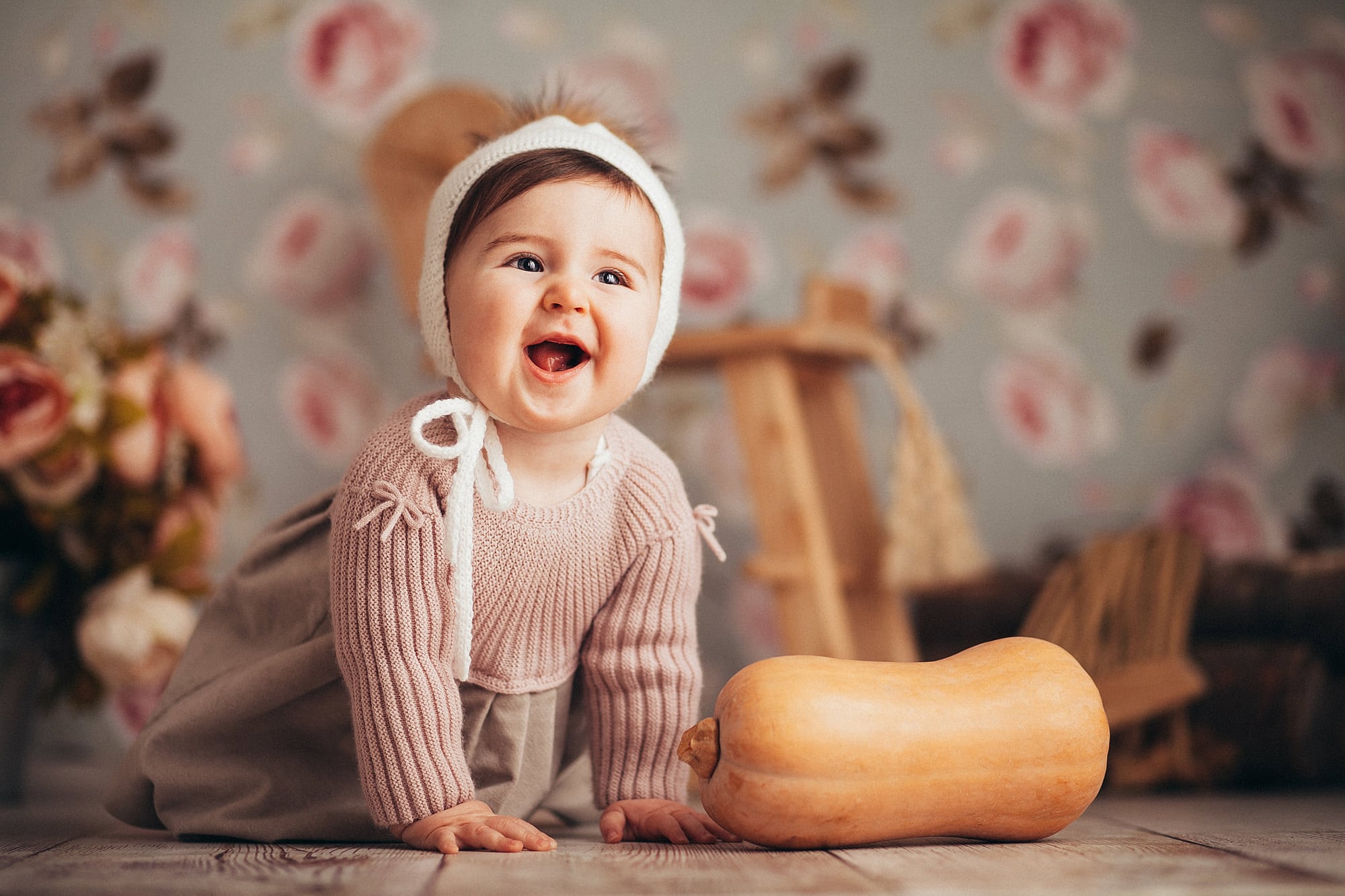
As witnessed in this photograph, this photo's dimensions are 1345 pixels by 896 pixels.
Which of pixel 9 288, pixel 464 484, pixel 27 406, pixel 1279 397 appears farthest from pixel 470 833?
pixel 1279 397

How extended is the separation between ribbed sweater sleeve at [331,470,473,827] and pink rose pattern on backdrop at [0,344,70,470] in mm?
454

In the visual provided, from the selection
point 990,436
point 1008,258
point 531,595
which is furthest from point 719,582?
point 531,595

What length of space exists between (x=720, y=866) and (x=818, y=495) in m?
0.91

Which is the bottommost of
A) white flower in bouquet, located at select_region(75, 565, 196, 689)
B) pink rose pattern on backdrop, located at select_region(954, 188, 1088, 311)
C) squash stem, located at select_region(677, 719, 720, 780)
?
squash stem, located at select_region(677, 719, 720, 780)

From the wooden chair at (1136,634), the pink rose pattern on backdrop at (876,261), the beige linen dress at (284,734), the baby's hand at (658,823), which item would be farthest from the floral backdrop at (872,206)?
the baby's hand at (658,823)

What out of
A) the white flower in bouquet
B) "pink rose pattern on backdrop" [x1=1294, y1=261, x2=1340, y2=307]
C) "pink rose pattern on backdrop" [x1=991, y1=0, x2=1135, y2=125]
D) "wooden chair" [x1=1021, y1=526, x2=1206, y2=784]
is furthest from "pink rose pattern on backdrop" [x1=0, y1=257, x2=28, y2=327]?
"pink rose pattern on backdrop" [x1=1294, y1=261, x2=1340, y2=307]

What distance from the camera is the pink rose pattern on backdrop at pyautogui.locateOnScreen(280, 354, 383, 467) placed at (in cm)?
183

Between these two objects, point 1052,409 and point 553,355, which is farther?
point 1052,409

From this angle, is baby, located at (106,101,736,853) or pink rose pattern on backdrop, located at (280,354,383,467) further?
pink rose pattern on backdrop, located at (280,354,383,467)

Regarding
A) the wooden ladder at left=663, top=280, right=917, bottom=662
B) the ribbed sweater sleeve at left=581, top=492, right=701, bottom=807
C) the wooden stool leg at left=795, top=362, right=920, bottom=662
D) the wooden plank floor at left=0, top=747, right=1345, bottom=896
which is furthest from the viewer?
the wooden stool leg at left=795, top=362, right=920, bottom=662

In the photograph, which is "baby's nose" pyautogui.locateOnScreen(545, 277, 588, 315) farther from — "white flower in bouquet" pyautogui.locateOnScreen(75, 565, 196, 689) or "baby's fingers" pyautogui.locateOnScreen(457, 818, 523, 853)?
"white flower in bouquet" pyautogui.locateOnScreen(75, 565, 196, 689)

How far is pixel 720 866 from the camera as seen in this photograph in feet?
2.26

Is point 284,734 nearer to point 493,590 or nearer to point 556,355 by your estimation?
point 493,590

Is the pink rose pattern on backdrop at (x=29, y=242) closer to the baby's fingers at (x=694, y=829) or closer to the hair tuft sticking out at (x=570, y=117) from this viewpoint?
the hair tuft sticking out at (x=570, y=117)
